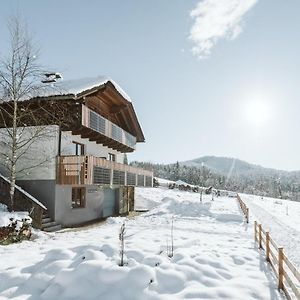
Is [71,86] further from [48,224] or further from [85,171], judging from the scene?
[48,224]

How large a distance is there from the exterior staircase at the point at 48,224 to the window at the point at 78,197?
3.57 m

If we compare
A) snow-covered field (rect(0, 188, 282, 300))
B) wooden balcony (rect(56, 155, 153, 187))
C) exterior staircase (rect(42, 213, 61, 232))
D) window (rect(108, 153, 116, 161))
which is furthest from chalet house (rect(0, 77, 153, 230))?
snow-covered field (rect(0, 188, 282, 300))

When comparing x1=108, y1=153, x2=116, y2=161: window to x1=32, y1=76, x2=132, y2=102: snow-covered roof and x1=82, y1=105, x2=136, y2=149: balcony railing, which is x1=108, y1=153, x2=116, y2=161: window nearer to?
x1=82, y1=105, x2=136, y2=149: balcony railing

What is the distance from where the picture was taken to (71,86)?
18.8 meters

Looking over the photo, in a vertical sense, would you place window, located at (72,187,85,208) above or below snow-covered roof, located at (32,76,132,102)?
below

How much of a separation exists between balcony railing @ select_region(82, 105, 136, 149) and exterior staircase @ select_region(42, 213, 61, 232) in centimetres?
536

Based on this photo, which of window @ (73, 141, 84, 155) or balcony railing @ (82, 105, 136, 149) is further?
window @ (73, 141, 84, 155)

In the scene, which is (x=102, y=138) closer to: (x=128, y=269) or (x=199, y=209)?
(x=199, y=209)

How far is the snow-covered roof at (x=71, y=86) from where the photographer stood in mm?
17436

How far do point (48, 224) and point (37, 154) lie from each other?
399 centimetres

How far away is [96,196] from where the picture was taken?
24.4 metres

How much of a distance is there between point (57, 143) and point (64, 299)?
1214 cm

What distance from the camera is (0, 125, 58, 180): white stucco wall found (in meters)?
17.7

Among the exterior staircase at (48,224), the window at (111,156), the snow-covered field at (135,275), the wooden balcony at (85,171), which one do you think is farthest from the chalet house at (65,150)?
the snow-covered field at (135,275)
